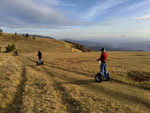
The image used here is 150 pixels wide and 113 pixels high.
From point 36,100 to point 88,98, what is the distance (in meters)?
3.37

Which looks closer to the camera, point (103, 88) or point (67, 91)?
point (67, 91)

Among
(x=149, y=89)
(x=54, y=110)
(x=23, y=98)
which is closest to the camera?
(x=54, y=110)

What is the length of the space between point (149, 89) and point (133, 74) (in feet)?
17.7

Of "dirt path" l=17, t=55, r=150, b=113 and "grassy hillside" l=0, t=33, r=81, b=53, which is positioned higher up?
"grassy hillside" l=0, t=33, r=81, b=53

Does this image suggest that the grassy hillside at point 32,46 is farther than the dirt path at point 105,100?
Yes

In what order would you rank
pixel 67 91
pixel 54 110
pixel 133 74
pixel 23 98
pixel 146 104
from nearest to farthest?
pixel 54 110 < pixel 146 104 < pixel 23 98 < pixel 67 91 < pixel 133 74

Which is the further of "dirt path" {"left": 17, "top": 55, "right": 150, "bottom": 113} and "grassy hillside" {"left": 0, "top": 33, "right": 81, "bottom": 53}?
"grassy hillside" {"left": 0, "top": 33, "right": 81, "bottom": 53}

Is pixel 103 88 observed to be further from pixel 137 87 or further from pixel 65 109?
pixel 65 109

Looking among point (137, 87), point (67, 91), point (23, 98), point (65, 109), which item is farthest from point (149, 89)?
point (23, 98)

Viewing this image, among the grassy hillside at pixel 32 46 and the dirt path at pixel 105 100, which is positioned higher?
the grassy hillside at pixel 32 46

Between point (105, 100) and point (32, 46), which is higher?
point (32, 46)

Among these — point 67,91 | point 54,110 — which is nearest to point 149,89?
point 67,91

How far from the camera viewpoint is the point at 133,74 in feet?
49.5

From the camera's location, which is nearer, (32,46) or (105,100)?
(105,100)
